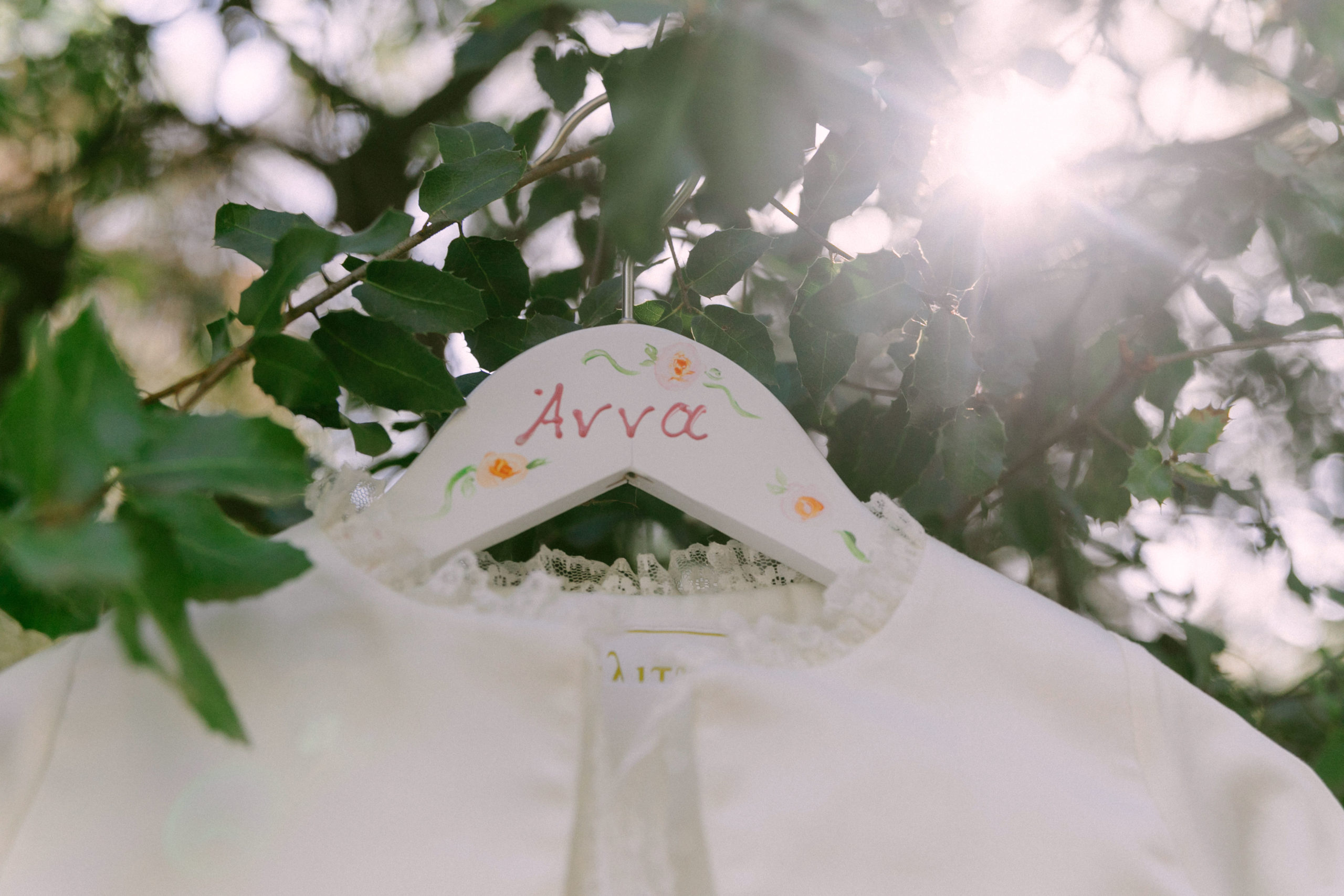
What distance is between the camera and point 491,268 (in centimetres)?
65

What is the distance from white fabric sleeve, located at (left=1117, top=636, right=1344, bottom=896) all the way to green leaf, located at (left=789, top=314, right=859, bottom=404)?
0.90 feet

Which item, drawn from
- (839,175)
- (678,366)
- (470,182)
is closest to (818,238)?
(839,175)

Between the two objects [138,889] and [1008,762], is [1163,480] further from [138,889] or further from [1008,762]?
[138,889]

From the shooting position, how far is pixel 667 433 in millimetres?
548

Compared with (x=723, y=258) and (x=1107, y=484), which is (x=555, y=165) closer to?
(x=723, y=258)

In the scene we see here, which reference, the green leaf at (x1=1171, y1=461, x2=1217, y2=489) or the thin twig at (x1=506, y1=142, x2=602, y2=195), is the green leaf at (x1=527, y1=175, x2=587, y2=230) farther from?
the green leaf at (x1=1171, y1=461, x2=1217, y2=489)

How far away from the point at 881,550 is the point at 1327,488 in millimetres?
929

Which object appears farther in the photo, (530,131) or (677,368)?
(530,131)

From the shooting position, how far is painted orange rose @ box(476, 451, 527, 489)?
0.53 metres

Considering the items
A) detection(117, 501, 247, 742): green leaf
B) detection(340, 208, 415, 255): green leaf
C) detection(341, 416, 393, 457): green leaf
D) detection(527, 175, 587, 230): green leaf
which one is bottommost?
detection(117, 501, 247, 742): green leaf

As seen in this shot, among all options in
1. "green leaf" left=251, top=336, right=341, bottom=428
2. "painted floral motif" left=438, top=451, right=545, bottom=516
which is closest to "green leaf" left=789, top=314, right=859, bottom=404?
"painted floral motif" left=438, top=451, right=545, bottom=516

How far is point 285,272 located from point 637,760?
1.18 ft

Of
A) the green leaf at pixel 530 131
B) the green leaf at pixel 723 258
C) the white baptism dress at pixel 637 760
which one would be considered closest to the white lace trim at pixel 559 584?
the white baptism dress at pixel 637 760

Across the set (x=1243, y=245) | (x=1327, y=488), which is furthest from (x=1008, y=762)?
(x=1327, y=488)
